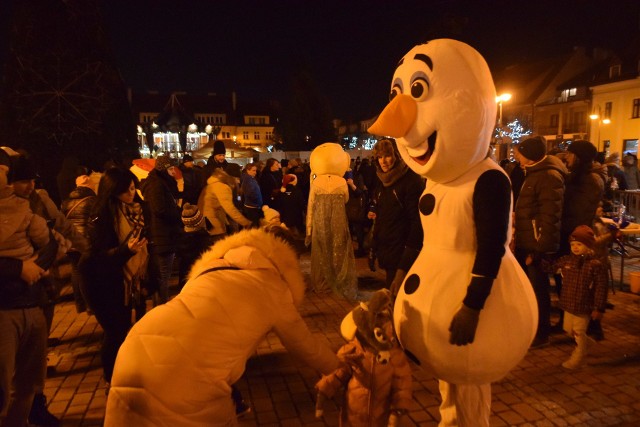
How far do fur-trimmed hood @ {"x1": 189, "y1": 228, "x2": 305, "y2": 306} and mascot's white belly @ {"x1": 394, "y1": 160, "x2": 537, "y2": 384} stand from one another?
2.32 ft

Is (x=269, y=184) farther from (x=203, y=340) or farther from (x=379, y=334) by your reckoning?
(x=203, y=340)

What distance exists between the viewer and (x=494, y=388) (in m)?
4.23

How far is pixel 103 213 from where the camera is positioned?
394cm

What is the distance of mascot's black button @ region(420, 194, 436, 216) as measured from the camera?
2.81 meters

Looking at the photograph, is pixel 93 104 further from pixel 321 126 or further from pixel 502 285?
pixel 321 126

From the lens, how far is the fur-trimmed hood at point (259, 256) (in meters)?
2.38

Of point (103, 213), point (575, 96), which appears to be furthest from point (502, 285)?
point (575, 96)

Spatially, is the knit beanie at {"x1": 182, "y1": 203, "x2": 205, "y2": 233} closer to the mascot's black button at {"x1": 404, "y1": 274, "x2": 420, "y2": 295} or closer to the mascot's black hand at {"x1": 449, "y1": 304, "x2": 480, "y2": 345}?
the mascot's black button at {"x1": 404, "y1": 274, "x2": 420, "y2": 295}

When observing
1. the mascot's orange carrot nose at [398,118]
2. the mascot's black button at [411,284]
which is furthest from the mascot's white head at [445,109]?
the mascot's black button at [411,284]

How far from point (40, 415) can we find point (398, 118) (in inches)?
137

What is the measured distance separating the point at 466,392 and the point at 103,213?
3.04 m

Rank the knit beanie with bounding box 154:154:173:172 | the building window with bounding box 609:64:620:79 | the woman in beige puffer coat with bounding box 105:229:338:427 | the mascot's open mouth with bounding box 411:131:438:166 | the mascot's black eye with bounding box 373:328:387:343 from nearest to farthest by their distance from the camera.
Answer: the woman in beige puffer coat with bounding box 105:229:338:427
the mascot's open mouth with bounding box 411:131:438:166
the mascot's black eye with bounding box 373:328:387:343
the knit beanie with bounding box 154:154:173:172
the building window with bounding box 609:64:620:79

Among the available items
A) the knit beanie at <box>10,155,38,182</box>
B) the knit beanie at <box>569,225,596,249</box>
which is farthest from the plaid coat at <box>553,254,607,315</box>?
the knit beanie at <box>10,155,38,182</box>

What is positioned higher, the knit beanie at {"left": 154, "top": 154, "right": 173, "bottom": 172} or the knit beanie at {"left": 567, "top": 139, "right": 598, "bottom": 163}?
the knit beanie at {"left": 567, "top": 139, "right": 598, "bottom": 163}
